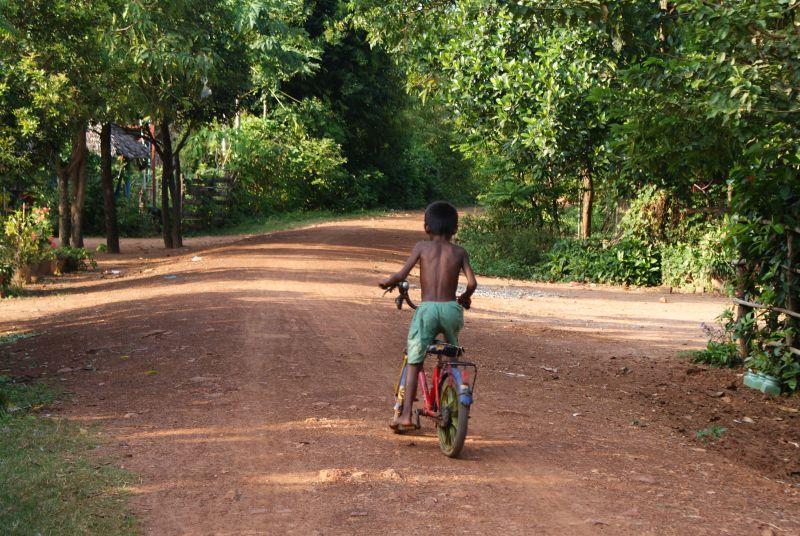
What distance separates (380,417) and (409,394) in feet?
2.97

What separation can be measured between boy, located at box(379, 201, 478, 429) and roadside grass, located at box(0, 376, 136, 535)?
2069 millimetres

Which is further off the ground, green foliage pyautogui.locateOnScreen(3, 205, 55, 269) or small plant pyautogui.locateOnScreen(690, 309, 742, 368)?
green foliage pyautogui.locateOnScreen(3, 205, 55, 269)

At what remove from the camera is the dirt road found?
4918mm

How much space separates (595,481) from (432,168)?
4620 cm

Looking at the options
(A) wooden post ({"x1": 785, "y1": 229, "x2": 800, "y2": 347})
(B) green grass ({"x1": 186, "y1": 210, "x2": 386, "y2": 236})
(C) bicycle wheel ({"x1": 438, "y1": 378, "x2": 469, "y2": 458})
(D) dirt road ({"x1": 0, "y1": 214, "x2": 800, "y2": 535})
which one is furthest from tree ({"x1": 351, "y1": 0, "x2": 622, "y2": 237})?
(B) green grass ({"x1": 186, "y1": 210, "x2": 386, "y2": 236})

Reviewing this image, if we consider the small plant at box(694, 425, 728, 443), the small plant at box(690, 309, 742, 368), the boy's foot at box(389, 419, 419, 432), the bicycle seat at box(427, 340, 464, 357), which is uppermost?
the bicycle seat at box(427, 340, 464, 357)

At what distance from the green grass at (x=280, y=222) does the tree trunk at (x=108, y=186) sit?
7.47 meters

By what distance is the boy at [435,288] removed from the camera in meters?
5.85

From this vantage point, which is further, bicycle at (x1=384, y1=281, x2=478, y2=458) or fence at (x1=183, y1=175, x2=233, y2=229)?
fence at (x1=183, y1=175, x2=233, y2=229)

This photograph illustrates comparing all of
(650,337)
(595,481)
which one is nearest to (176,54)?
(650,337)

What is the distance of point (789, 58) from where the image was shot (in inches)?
246

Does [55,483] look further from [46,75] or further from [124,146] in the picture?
[124,146]

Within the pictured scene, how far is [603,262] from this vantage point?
743 inches

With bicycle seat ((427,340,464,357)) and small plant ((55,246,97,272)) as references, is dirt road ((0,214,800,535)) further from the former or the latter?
small plant ((55,246,97,272))
